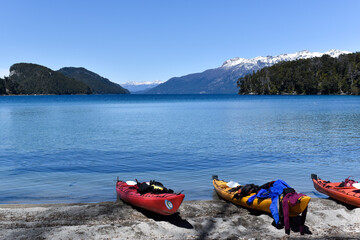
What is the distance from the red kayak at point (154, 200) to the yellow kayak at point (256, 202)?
2618 millimetres

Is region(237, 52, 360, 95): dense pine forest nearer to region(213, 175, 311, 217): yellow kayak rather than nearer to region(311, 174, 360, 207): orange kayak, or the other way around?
region(311, 174, 360, 207): orange kayak

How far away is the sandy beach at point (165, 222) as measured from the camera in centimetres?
842

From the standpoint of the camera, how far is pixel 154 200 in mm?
9633

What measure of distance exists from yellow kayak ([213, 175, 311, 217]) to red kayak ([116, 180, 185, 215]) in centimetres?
262

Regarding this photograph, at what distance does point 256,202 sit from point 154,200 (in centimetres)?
333

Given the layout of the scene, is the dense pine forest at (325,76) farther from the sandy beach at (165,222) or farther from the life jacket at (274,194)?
the sandy beach at (165,222)

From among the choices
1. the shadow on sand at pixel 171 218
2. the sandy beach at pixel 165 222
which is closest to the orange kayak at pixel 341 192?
the sandy beach at pixel 165 222

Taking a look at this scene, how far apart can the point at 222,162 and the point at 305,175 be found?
5.10m

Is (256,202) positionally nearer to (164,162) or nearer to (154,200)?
(154,200)

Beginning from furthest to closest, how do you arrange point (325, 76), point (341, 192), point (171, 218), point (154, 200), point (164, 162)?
point (325, 76)
point (164, 162)
point (341, 192)
point (171, 218)
point (154, 200)

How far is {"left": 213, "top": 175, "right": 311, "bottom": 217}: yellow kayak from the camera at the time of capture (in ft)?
29.1

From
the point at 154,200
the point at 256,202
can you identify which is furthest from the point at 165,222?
the point at 256,202

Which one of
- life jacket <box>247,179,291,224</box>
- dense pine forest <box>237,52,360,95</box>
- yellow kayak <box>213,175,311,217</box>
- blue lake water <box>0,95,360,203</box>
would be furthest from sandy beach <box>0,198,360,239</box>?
dense pine forest <box>237,52,360,95</box>

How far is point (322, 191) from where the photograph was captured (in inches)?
483
